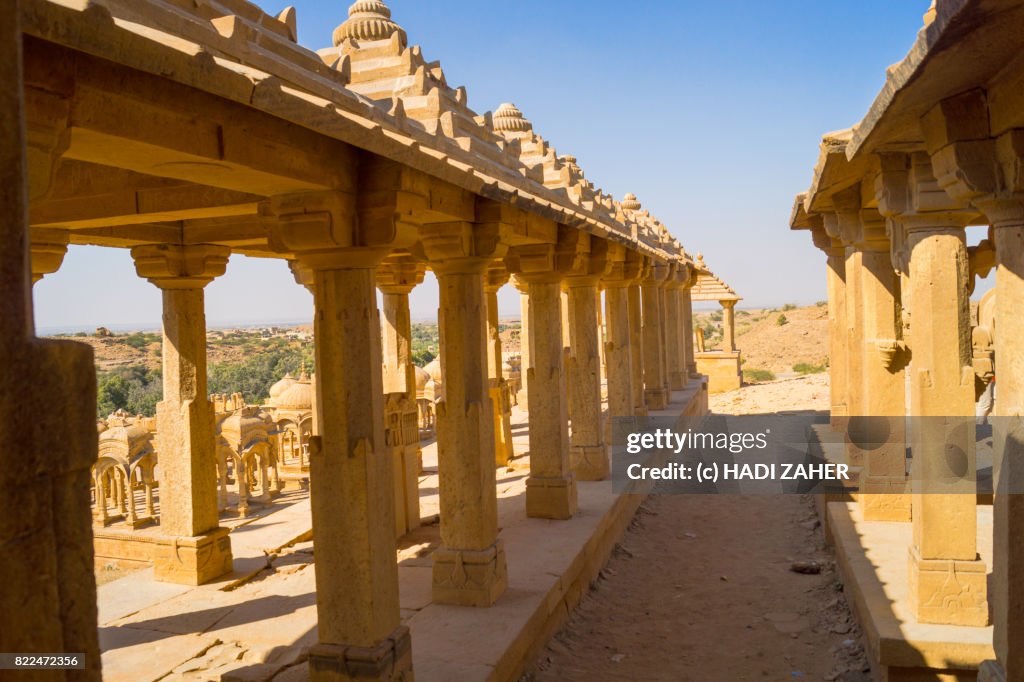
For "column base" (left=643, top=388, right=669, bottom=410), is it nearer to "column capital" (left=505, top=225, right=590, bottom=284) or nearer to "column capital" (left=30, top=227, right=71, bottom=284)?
"column capital" (left=505, top=225, right=590, bottom=284)

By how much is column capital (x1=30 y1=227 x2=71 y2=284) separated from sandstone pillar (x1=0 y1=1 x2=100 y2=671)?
527cm

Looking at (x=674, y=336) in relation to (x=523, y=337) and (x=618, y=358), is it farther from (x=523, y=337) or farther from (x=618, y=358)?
(x=618, y=358)

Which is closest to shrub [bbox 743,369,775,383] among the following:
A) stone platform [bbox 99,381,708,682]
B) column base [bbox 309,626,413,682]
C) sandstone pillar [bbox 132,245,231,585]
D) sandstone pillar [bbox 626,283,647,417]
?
sandstone pillar [bbox 626,283,647,417]

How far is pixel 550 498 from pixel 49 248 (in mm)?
5329

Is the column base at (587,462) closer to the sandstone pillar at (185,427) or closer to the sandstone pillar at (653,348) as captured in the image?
the sandstone pillar at (185,427)

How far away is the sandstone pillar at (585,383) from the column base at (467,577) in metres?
3.99

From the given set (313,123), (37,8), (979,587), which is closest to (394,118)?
(313,123)

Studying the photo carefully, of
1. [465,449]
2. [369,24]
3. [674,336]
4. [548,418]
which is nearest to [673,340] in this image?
[674,336]

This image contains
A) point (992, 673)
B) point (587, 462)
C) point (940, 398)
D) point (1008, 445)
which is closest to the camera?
point (1008, 445)

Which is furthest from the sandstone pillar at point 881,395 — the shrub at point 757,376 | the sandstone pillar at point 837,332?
the shrub at point 757,376

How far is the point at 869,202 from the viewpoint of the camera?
7215 millimetres

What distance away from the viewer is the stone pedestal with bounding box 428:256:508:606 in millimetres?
6004

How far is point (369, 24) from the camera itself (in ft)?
21.4

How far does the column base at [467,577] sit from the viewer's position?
594cm
